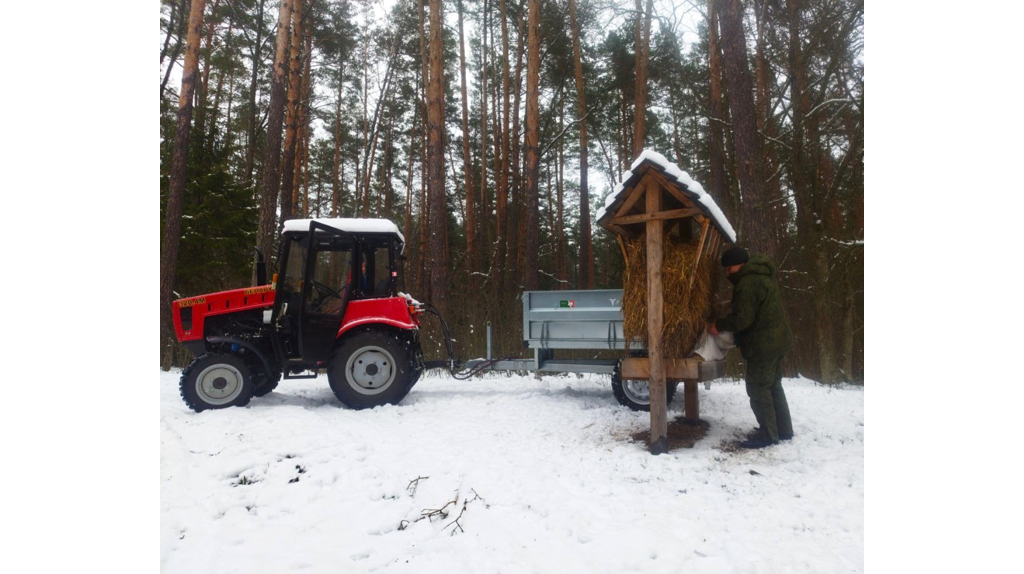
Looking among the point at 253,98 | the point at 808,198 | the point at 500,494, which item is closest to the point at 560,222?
the point at 253,98

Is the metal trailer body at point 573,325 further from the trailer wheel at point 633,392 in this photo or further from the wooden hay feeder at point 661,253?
the wooden hay feeder at point 661,253

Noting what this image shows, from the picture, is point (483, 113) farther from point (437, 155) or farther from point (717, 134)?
point (717, 134)

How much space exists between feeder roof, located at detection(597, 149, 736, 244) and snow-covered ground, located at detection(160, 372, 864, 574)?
161 cm

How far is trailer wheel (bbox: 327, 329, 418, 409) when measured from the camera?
4.67 m

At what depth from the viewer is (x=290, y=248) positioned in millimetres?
4730

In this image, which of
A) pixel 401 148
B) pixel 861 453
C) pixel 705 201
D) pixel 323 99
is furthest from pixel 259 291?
pixel 401 148

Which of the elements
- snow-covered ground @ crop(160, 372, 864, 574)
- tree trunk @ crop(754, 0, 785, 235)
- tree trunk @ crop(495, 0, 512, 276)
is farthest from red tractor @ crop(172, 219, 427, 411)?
tree trunk @ crop(495, 0, 512, 276)

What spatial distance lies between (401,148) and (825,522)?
1580 cm

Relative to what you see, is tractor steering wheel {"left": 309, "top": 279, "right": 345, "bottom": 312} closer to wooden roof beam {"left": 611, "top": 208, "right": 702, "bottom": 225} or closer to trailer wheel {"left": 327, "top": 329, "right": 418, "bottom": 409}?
trailer wheel {"left": 327, "top": 329, "right": 418, "bottom": 409}

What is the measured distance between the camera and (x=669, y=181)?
337 centimetres

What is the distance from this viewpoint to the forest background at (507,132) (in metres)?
4.22

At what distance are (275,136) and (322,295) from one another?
11.0 ft

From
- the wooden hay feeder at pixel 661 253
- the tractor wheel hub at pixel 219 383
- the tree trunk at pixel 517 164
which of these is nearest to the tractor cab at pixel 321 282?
the tractor wheel hub at pixel 219 383
